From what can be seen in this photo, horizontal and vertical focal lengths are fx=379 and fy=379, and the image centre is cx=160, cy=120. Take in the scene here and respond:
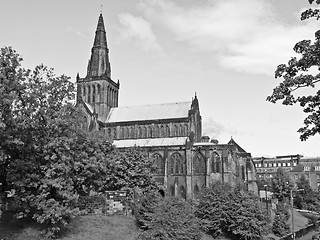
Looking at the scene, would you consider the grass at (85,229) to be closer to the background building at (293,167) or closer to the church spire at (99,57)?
the church spire at (99,57)

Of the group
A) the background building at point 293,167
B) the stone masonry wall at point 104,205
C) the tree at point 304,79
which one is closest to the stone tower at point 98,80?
the stone masonry wall at point 104,205

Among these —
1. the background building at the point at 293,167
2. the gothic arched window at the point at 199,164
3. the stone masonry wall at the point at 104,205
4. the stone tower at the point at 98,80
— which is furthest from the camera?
the background building at the point at 293,167

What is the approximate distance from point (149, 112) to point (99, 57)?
16.2m

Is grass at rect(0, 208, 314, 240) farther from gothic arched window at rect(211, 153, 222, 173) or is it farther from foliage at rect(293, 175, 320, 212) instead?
foliage at rect(293, 175, 320, 212)

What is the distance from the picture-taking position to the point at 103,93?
270 ft

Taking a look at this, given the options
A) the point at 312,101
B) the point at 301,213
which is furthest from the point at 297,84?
the point at 301,213

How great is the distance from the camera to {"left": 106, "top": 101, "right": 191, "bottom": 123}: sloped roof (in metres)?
79.4

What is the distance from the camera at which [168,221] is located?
30172 mm

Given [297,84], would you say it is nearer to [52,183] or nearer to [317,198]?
[52,183]

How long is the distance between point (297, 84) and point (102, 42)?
7413 centimetres

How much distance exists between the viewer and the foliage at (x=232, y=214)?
37.4 m

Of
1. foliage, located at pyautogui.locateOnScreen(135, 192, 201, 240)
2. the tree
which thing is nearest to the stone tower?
foliage, located at pyautogui.locateOnScreen(135, 192, 201, 240)

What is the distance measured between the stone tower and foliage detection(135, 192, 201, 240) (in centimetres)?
5112

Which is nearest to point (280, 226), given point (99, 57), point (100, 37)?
point (99, 57)
